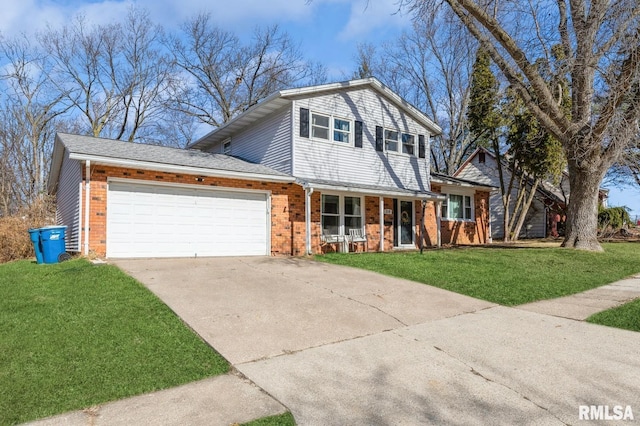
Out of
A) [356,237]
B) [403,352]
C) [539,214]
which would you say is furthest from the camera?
[539,214]

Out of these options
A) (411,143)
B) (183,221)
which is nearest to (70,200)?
(183,221)

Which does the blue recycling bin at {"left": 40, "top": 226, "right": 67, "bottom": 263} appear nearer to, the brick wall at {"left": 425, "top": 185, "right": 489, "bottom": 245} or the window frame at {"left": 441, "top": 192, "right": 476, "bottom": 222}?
the brick wall at {"left": 425, "top": 185, "right": 489, "bottom": 245}

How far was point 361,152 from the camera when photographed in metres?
15.5

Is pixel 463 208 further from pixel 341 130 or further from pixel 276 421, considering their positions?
pixel 276 421

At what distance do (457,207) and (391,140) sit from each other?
572 centimetres

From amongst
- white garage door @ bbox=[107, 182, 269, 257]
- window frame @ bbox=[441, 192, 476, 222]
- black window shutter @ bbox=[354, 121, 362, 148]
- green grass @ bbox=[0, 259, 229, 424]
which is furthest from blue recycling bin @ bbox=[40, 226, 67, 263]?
window frame @ bbox=[441, 192, 476, 222]

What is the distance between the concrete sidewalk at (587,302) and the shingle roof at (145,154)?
27.6 feet

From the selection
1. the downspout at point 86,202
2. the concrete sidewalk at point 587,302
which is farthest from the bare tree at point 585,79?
the downspout at point 86,202

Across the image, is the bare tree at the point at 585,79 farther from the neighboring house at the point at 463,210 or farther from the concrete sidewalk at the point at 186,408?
the concrete sidewalk at the point at 186,408

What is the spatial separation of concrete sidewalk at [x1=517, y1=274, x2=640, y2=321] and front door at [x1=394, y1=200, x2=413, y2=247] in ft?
27.3

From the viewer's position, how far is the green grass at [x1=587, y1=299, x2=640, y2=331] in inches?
232

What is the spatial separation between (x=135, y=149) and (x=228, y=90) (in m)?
19.0

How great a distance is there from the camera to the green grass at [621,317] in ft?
19.3

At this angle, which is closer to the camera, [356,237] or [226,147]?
[356,237]
